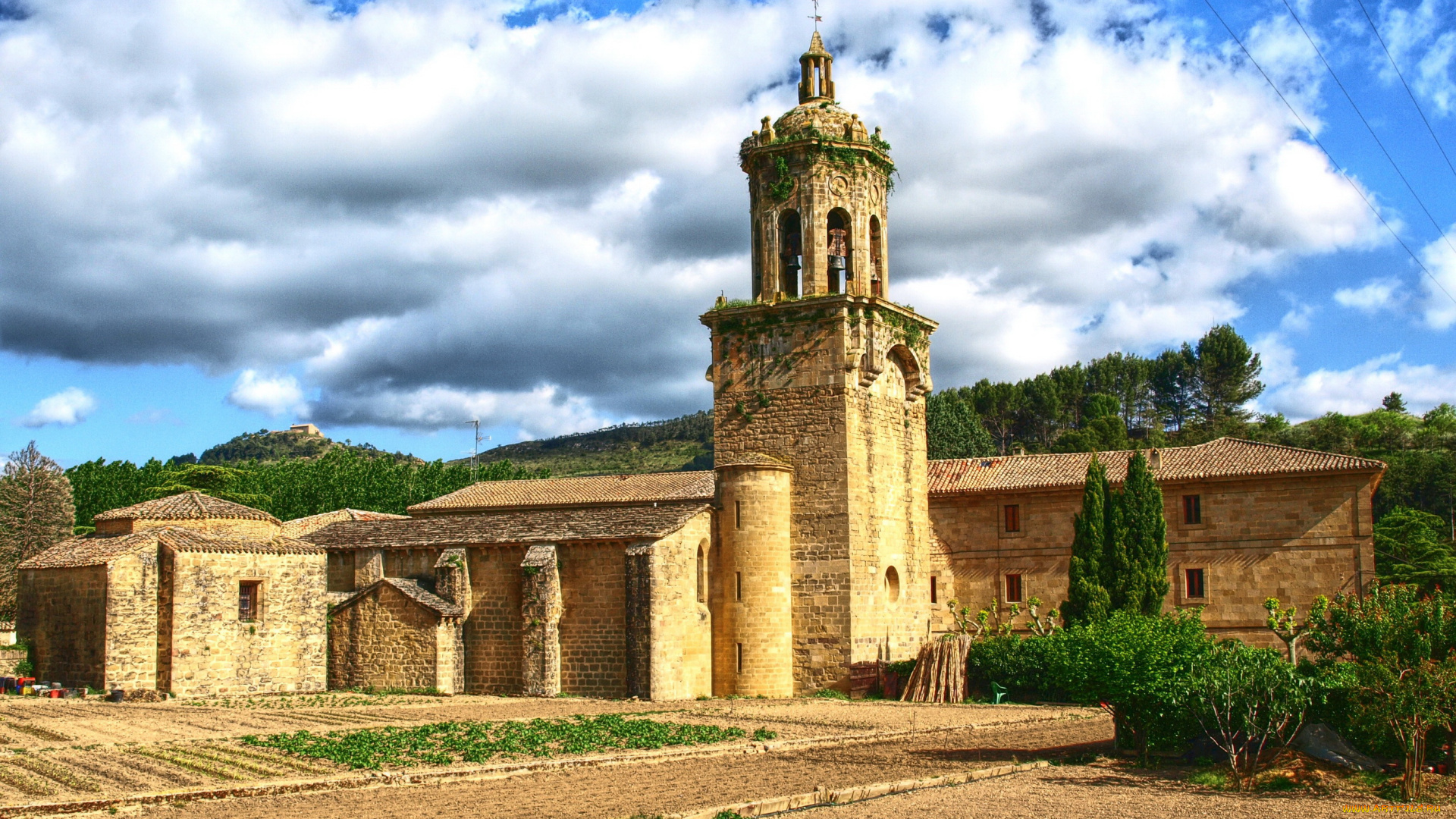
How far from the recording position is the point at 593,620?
101 ft

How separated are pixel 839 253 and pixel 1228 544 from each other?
625 inches

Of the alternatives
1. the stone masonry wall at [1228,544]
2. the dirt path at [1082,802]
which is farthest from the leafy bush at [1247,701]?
the stone masonry wall at [1228,544]

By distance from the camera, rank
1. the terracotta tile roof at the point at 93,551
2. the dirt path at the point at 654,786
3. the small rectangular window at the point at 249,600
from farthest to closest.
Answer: the small rectangular window at the point at 249,600, the terracotta tile roof at the point at 93,551, the dirt path at the point at 654,786

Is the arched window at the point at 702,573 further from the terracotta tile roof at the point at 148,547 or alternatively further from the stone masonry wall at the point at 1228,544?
the stone masonry wall at the point at 1228,544

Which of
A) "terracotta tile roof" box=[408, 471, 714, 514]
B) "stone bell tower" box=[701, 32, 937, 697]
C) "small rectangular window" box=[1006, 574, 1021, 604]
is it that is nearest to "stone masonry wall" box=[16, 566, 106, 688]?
"stone bell tower" box=[701, 32, 937, 697]

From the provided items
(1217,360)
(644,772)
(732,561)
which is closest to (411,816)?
(644,772)

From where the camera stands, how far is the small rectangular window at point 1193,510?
39.5 meters

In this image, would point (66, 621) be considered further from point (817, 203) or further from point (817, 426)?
point (817, 203)

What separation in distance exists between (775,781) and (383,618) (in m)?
16.8

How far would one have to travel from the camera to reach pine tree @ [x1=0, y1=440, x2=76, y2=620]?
45875 mm

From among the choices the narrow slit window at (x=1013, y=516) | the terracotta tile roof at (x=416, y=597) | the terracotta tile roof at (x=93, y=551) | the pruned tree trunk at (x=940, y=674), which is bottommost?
the pruned tree trunk at (x=940, y=674)

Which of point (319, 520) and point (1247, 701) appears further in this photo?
point (319, 520)

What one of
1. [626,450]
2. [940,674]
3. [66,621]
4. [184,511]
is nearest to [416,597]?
[66,621]

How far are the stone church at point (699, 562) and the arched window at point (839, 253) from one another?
0.19 feet
